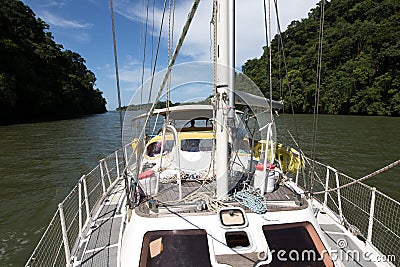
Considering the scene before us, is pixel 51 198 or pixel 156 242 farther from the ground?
pixel 156 242

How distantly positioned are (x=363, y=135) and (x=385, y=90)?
76.3 feet

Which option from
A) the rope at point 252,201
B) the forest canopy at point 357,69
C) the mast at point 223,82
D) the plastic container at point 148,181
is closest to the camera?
the rope at point 252,201

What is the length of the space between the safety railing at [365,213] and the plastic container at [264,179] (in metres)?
0.60

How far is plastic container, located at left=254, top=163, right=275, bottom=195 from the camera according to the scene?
347cm

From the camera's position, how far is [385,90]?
39531mm

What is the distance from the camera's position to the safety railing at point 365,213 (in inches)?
165

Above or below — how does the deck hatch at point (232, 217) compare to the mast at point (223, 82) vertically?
below

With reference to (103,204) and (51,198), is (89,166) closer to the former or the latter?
(51,198)

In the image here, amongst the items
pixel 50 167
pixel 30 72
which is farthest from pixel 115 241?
pixel 30 72

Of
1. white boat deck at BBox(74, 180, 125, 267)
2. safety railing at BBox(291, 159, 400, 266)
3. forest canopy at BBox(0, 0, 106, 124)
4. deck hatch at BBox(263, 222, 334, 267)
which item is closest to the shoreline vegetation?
forest canopy at BBox(0, 0, 106, 124)

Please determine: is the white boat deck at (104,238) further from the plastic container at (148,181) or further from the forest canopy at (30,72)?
the forest canopy at (30,72)

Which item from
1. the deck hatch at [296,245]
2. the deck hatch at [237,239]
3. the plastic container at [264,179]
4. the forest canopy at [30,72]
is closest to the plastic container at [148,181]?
the deck hatch at [237,239]

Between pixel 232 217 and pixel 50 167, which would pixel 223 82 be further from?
pixel 50 167

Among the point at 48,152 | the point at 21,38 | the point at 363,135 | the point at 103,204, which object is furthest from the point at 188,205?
the point at 21,38
